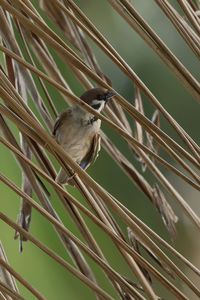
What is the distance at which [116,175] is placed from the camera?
381 cm

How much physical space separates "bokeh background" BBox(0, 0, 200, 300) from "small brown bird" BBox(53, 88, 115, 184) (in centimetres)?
102

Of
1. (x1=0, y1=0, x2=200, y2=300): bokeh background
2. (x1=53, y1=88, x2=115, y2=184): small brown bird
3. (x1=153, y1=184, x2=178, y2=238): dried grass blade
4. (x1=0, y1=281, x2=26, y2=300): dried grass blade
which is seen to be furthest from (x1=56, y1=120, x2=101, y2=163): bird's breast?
(x1=0, y1=0, x2=200, y2=300): bokeh background

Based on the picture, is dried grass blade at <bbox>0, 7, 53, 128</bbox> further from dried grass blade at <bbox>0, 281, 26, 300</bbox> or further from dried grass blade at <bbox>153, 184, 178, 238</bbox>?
dried grass blade at <bbox>0, 281, 26, 300</bbox>

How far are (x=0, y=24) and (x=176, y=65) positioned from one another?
0.73ft

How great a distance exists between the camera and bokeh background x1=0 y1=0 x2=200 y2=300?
Result: 8.72 feet

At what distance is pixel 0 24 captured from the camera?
0.81 meters

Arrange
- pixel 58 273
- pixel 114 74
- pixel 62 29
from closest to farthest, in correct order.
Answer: pixel 62 29, pixel 58 273, pixel 114 74

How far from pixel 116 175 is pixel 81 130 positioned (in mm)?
2317

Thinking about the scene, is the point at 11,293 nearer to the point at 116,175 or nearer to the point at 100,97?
the point at 100,97

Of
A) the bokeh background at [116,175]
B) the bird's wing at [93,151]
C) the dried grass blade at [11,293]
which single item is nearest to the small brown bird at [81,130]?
the bird's wing at [93,151]

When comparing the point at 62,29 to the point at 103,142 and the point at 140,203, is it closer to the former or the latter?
the point at 103,142

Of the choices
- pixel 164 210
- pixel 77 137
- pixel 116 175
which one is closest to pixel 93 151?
pixel 77 137

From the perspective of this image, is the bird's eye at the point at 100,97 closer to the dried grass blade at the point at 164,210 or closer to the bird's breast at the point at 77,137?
the bird's breast at the point at 77,137

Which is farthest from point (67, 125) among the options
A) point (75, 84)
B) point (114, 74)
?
point (114, 74)
